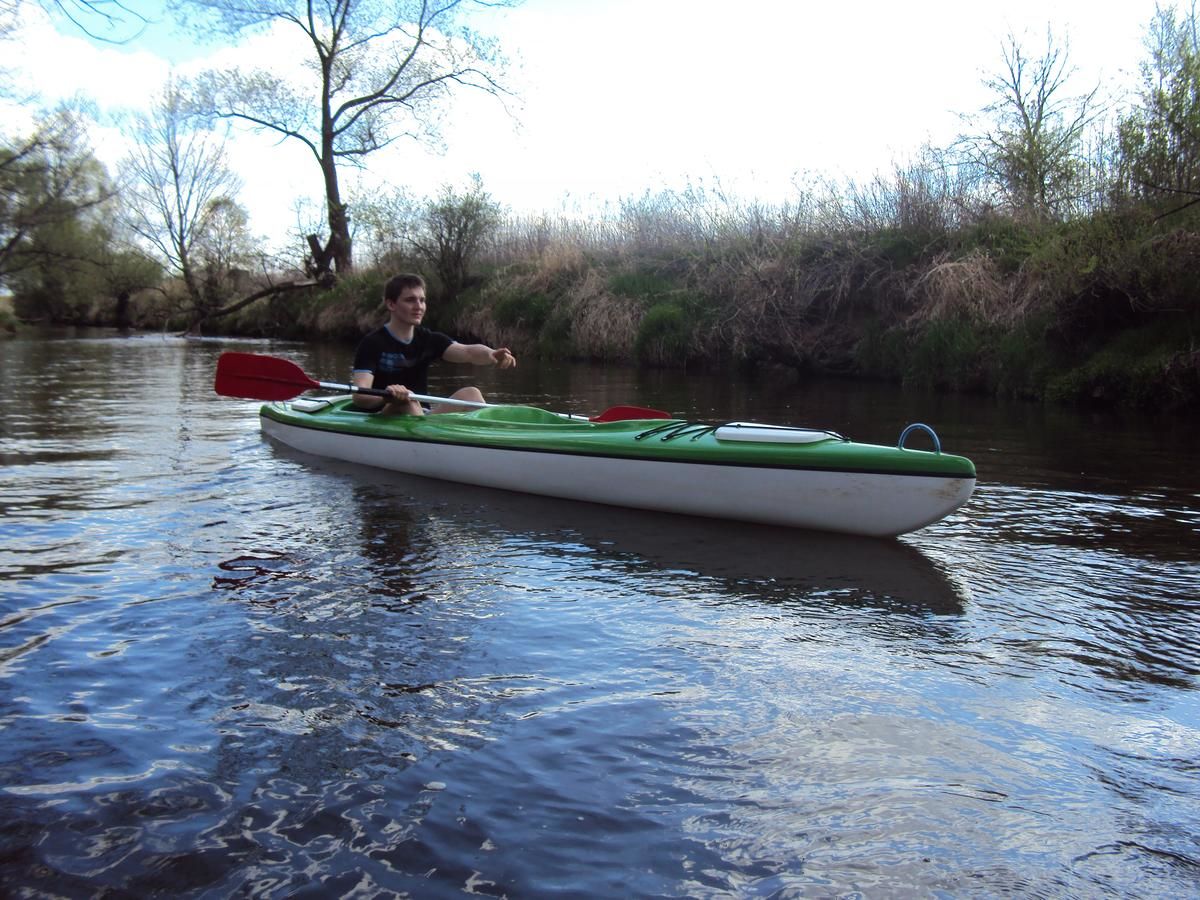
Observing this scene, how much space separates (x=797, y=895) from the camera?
163 cm

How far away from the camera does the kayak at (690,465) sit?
3824 mm

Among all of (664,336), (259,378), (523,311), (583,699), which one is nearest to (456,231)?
(523,311)

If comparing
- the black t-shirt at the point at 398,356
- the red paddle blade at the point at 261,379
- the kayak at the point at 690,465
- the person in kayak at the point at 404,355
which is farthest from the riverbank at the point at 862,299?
the red paddle blade at the point at 261,379

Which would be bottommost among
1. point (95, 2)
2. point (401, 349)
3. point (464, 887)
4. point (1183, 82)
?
point (464, 887)

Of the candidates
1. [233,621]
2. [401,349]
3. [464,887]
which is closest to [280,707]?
[233,621]

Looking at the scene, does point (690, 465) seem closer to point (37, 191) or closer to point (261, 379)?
point (261, 379)

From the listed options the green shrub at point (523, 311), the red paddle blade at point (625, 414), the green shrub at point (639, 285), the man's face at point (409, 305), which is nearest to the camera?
the red paddle blade at point (625, 414)

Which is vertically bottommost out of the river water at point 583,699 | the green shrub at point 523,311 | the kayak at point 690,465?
the river water at point 583,699

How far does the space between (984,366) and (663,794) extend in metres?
8.84

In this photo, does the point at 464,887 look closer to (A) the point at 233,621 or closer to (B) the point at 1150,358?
(A) the point at 233,621

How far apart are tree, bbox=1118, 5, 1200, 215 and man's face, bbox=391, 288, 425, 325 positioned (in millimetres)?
6314

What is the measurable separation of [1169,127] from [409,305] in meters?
7.06

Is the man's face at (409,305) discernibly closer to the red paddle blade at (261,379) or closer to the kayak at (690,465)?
the kayak at (690,465)

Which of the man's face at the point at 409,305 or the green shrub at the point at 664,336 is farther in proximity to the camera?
the green shrub at the point at 664,336
